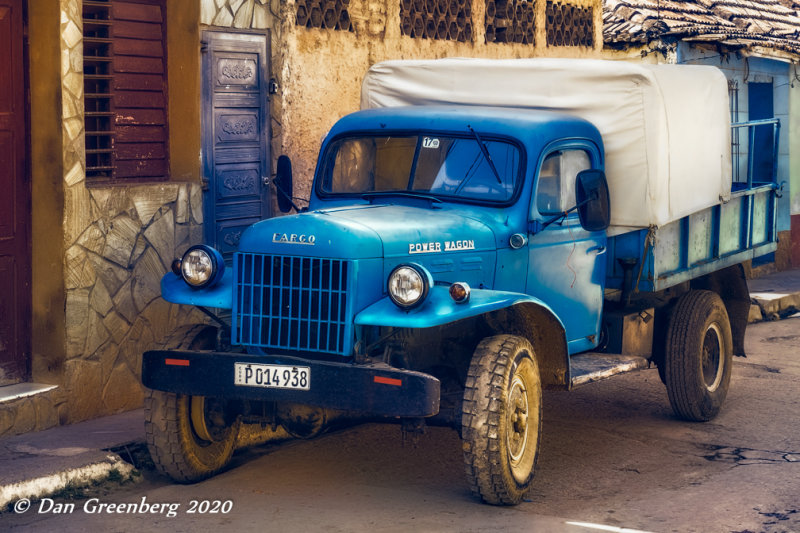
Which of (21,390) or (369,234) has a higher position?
(369,234)

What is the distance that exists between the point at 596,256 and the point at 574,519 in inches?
83.9

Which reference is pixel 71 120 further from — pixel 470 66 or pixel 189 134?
pixel 470 66

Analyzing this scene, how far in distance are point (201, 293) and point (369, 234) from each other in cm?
101

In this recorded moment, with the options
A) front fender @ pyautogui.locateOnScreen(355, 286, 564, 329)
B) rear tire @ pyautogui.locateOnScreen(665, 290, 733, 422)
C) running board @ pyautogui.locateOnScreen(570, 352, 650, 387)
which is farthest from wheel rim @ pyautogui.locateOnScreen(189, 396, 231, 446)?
rear tire @ pyautogui.locateOnScreen(665, 290, 733, 422)

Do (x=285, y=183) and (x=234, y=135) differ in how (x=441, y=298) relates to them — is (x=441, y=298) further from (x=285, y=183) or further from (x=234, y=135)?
(x=234, y=135)

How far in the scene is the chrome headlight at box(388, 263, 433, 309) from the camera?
19.3ft

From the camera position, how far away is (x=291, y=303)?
627 centimetres

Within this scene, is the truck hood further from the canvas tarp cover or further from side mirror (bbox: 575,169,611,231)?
the canvas tarp cover

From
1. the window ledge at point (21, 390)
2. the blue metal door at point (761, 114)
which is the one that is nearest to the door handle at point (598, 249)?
the window ledge at point (21, 390)

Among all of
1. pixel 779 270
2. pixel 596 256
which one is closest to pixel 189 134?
pixel 596 256

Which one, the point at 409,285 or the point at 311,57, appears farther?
the point at 311,57

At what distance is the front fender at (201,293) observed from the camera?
652 centimetres

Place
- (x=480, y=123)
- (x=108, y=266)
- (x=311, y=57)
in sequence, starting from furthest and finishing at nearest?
1. (x=311, y=57)
2. (x=108, y=266)
3. (x=480, y=123)

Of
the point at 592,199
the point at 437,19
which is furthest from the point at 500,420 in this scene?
the point at 437,19
